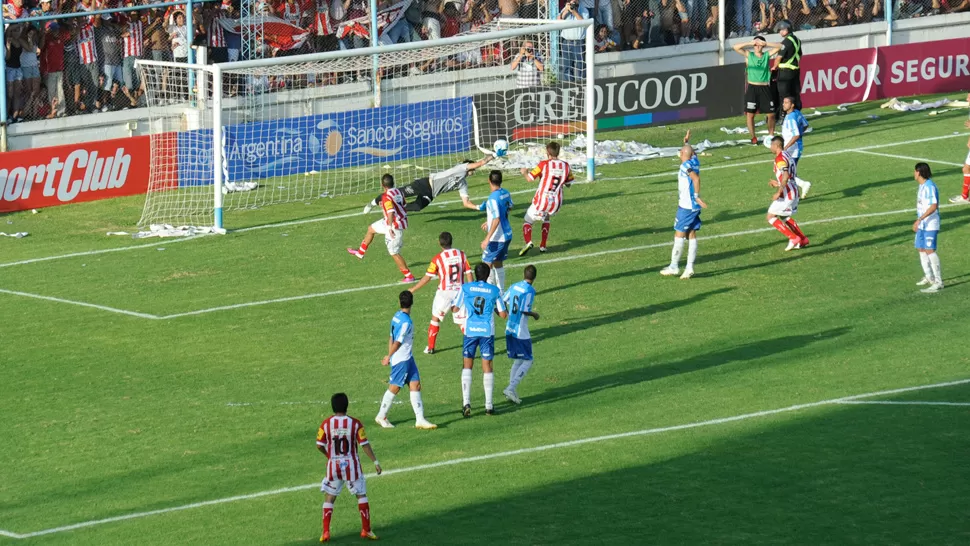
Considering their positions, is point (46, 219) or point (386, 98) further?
point (386, 98)

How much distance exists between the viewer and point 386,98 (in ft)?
115

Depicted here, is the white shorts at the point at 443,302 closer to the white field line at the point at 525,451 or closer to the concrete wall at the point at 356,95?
the white field line at the point at 525,451

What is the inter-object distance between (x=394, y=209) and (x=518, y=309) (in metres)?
6.30

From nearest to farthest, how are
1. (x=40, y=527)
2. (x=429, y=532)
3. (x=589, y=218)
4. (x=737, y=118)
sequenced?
(x=429, y=532) → (x=40, y=527) → (x=589, y=218) → (x=737, y=118)

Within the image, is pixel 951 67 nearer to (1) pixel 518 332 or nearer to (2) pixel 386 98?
(2) pixel 386 98

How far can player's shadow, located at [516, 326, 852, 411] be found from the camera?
64.3 feet

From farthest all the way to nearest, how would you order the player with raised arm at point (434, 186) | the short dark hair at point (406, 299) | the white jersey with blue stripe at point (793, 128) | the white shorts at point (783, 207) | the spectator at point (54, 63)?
the spectator at point (54, 63) < the white jersey with blue stripe at point (793, 128) < the player with raised arm at point (434, 186) < the white shorts at point (783, 207) < the short dark hair at point (406, 299)

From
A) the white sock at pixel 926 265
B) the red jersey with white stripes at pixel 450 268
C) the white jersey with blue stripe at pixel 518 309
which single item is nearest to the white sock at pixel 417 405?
the white jersey with blue stripe at pixel 518 309

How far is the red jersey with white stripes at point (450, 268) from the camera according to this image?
21.0m

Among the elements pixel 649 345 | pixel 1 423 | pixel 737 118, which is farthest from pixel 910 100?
pixel 1 423

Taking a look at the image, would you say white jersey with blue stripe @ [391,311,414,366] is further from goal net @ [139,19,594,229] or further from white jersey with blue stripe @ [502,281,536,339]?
goal net @ [139,19,594,229]

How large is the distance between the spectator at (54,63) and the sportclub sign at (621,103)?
946 centimetres

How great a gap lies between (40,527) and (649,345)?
9.39 m

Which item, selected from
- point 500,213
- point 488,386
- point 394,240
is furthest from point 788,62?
point 488,386
